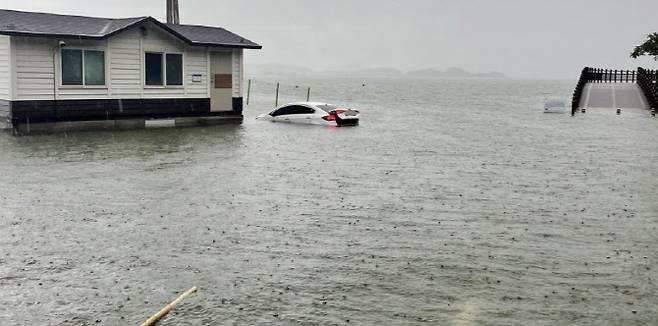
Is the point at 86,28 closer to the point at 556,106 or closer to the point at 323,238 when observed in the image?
the point at 323,238

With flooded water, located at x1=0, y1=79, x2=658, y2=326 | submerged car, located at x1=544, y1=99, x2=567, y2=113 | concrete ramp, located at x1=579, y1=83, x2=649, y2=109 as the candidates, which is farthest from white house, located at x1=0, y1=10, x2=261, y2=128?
concrete ramp, located at x1=579, y1=83, x2=649, y2=109

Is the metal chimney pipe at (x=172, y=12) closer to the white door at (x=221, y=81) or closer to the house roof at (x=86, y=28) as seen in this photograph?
the house roof at (x=86, y=28)

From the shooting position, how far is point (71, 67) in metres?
29.8

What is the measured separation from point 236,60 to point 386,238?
25370 millimetres

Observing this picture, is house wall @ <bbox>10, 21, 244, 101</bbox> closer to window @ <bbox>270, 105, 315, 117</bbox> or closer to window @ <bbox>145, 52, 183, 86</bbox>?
window @ <bbox>145, 52, 183, 86</bbox>

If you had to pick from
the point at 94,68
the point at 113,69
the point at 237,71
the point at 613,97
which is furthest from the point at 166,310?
the point at 613,97

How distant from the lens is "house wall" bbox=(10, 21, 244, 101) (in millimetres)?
28500

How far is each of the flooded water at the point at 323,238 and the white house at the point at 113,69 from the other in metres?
4.84

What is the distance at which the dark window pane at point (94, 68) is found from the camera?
3025 centimetres

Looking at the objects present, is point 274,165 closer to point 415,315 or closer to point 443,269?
point 443,269

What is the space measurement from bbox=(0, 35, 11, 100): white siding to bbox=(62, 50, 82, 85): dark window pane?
2227mm

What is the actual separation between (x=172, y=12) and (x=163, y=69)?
13.1 meters

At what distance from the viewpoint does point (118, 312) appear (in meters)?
8.52

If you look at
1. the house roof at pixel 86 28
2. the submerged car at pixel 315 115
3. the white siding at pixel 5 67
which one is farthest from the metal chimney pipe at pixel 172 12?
the white siding at pixel 5 67
